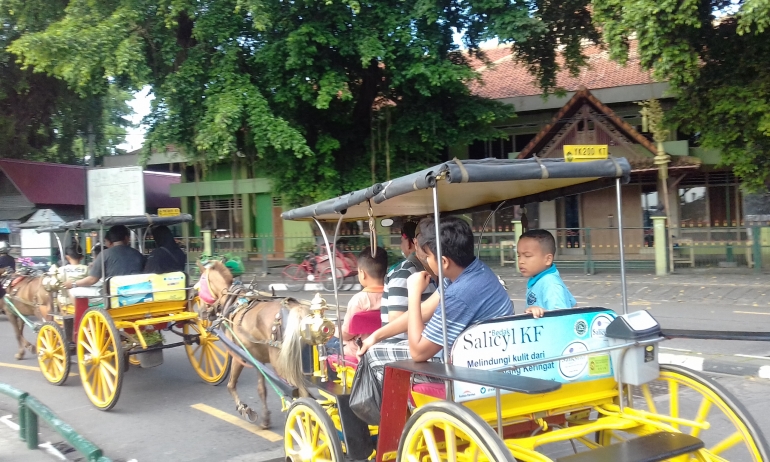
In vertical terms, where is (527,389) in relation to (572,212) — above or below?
below

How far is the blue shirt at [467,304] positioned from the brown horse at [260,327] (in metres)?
1.71

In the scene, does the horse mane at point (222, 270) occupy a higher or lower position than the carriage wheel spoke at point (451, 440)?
higher

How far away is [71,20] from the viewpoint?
14.6 metres

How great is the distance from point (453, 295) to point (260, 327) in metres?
2.73

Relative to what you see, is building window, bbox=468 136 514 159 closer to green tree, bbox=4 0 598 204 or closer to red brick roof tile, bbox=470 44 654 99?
red brick roof tile, bbox=470 44 654 99

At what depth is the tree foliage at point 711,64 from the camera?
11922mm

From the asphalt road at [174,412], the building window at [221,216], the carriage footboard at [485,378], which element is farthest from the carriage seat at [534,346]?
the building window at [221,216]

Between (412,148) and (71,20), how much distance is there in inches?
325

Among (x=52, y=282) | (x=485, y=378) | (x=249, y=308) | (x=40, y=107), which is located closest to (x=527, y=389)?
(x=485, y=378)

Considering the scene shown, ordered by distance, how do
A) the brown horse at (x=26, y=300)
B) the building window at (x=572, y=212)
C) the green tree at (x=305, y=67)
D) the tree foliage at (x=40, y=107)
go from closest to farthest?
the brown horse at (x=26, y=300)
the green tree at (x=305, y=67)
the tree foliage at (x=40, y=107)
the building window at (x=572, y=212)

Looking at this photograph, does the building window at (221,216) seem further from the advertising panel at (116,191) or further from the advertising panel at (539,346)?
the advertising panel at (539,346)

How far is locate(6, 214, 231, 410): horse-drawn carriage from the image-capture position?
6.43 m

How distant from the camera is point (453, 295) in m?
3.25

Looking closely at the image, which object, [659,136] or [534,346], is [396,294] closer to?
[534,346]
